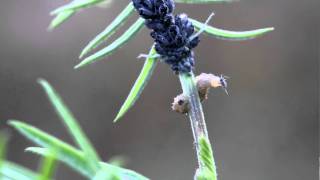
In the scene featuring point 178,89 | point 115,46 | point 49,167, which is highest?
point 178,89

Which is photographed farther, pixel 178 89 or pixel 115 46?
pixel 178 89

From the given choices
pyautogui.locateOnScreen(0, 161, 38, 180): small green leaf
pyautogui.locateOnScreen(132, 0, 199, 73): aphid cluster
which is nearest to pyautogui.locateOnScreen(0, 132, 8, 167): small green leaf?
pyautogui.locateOnScreen(0, 161, 38, 180): small green leaf

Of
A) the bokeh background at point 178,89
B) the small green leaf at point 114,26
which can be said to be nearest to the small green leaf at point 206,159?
the small green leaf at point 114,26

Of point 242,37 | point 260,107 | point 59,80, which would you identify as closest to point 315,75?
point 260,107

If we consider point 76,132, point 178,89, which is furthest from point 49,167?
point 178,89

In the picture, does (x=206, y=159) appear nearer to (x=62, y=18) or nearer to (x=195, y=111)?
(x=195, y=111)

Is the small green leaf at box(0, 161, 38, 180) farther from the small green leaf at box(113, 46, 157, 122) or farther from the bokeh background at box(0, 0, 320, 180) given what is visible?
the bokeh background at box(0, 0, 320, 180)
